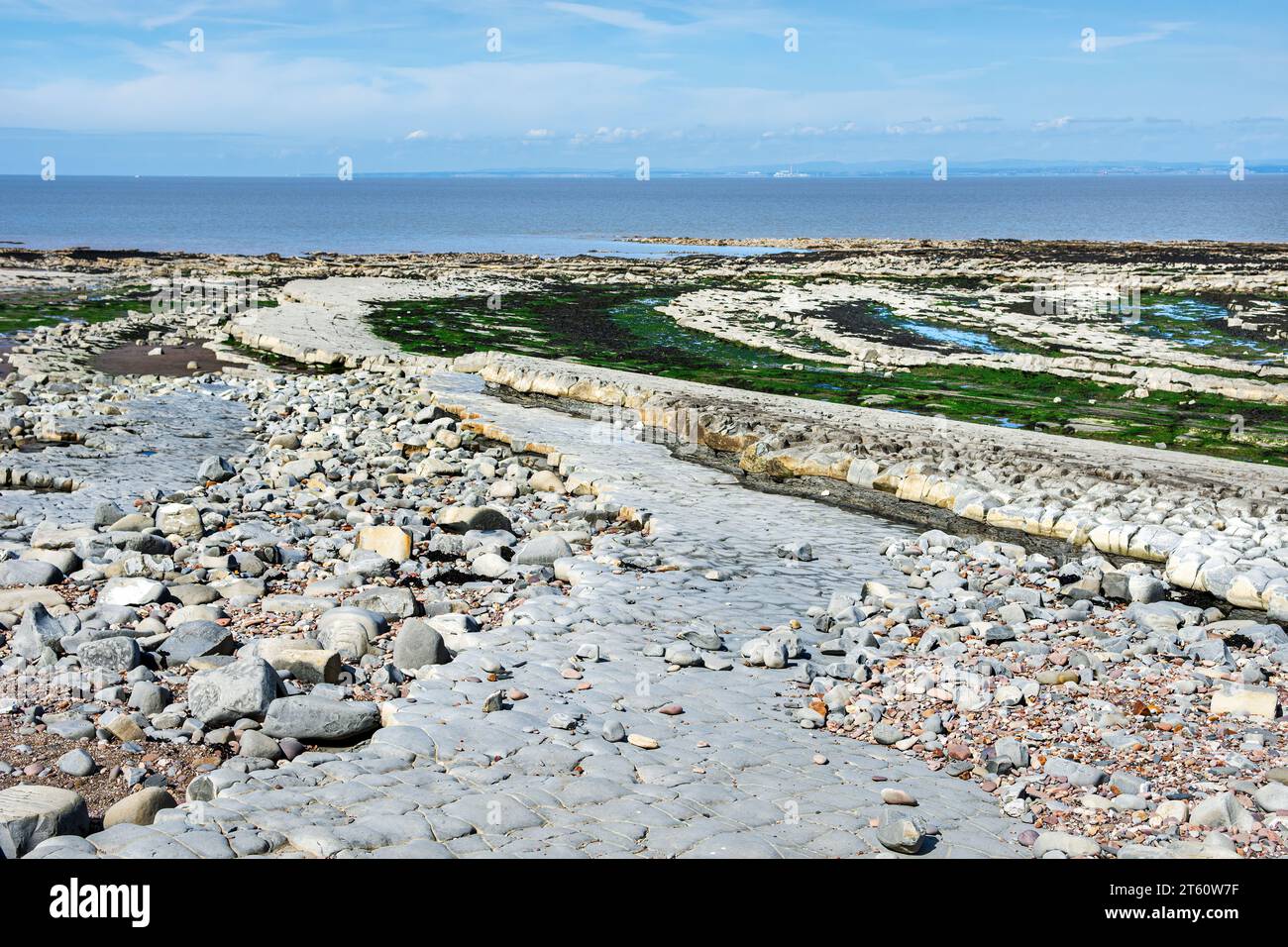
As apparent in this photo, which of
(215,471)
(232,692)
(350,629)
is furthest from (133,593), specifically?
(215,471)

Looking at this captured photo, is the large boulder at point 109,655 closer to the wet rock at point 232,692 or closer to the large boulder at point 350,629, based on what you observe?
the wet rock at point 232,692

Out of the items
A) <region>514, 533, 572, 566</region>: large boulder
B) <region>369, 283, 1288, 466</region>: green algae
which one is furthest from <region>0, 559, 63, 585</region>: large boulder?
<region>369, 283, 1288, 466</region>: green algae

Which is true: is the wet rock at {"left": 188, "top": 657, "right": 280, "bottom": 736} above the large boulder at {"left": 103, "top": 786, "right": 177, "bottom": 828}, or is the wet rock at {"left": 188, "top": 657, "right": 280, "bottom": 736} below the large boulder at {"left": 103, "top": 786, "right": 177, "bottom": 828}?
above

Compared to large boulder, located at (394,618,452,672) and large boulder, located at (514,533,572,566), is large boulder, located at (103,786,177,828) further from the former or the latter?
large boulder, located at (514,533,572,566)

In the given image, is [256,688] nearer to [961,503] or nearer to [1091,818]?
[1091,818]

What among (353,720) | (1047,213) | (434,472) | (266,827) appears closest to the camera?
(266,827)

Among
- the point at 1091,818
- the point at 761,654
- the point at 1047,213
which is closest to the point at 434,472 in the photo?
the point at 761,654
